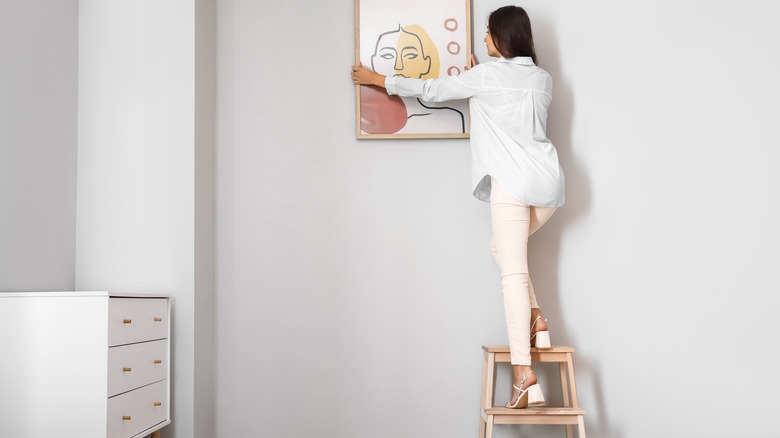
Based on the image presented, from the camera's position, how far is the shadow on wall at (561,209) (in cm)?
247

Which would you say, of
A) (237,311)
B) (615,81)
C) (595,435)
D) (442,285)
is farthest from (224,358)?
(615,81)

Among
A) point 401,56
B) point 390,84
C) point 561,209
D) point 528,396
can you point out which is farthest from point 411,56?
point 528,396

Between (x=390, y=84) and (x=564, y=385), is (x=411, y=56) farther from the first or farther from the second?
(x=564, y=385)

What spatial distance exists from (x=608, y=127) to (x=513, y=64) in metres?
0.41

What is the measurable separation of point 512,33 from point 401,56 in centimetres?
49

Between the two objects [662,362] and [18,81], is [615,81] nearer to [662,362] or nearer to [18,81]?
[662,362]

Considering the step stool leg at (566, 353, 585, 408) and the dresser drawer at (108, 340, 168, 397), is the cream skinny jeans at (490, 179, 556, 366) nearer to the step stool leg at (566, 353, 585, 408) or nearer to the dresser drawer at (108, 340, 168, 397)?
the step stool leg at (566, 353, 585, 408)

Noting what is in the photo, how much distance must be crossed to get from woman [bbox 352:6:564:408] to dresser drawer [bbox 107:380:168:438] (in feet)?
3.82

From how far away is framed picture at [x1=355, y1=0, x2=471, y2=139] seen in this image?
8.71ft

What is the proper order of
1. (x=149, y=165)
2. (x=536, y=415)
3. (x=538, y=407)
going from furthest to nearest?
(x=149, y=165), (x=538, y=407), (x=536, y=415)

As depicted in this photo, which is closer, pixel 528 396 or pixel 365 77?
pixel 528 396

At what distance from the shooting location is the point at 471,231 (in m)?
2.63

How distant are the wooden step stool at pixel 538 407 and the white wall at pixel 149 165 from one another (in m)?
1.03

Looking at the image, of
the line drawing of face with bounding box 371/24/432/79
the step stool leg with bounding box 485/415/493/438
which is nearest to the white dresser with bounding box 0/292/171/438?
the step stool leg with bounding box 485/415/493/438
